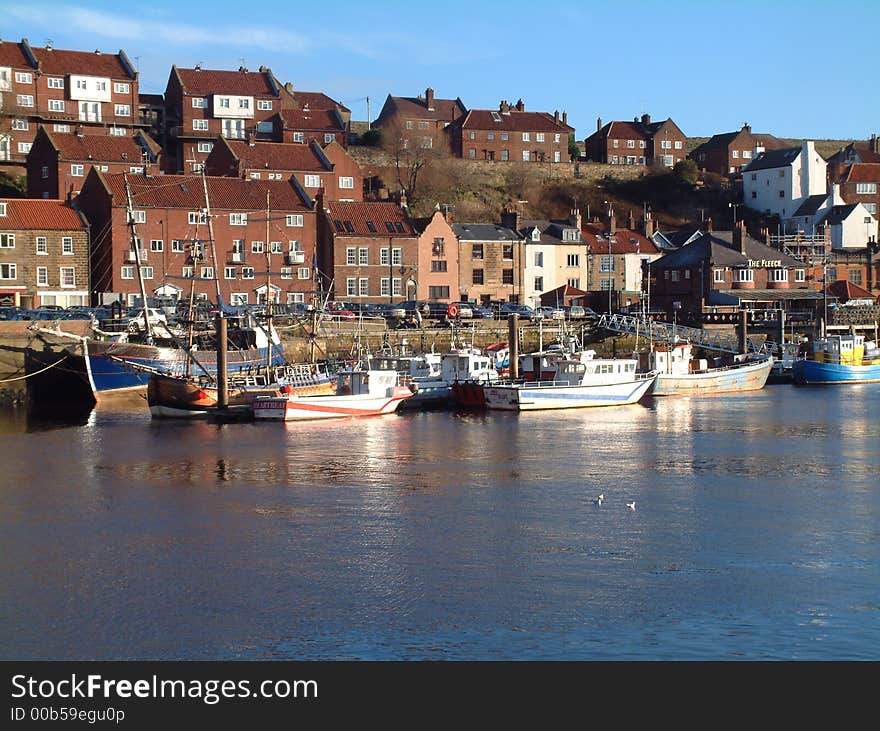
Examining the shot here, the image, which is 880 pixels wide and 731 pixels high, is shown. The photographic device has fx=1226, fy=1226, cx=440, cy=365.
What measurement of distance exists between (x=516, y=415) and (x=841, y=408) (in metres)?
17.3

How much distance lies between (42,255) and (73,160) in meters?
14.3

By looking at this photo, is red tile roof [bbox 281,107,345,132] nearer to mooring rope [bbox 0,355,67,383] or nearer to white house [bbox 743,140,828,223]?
white house [bbox 743,140,828,223]

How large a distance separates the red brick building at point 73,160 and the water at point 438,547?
151 ft

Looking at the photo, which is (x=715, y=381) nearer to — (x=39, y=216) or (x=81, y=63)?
(x=39, y=216)

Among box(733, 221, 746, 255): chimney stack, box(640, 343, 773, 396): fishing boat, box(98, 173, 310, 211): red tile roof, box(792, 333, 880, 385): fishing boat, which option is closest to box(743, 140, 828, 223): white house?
box(733, 221, 746, 255): chimney stack

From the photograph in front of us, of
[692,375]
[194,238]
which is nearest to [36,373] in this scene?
[194,238]

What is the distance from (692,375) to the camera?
7131cm

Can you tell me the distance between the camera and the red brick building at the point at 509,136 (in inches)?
4774

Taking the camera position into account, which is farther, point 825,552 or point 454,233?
point 454,233

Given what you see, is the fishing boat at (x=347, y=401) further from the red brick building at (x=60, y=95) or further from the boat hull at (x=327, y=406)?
the red brick building at (x=60, y=95)

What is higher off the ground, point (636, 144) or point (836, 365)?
point (636, 144)
